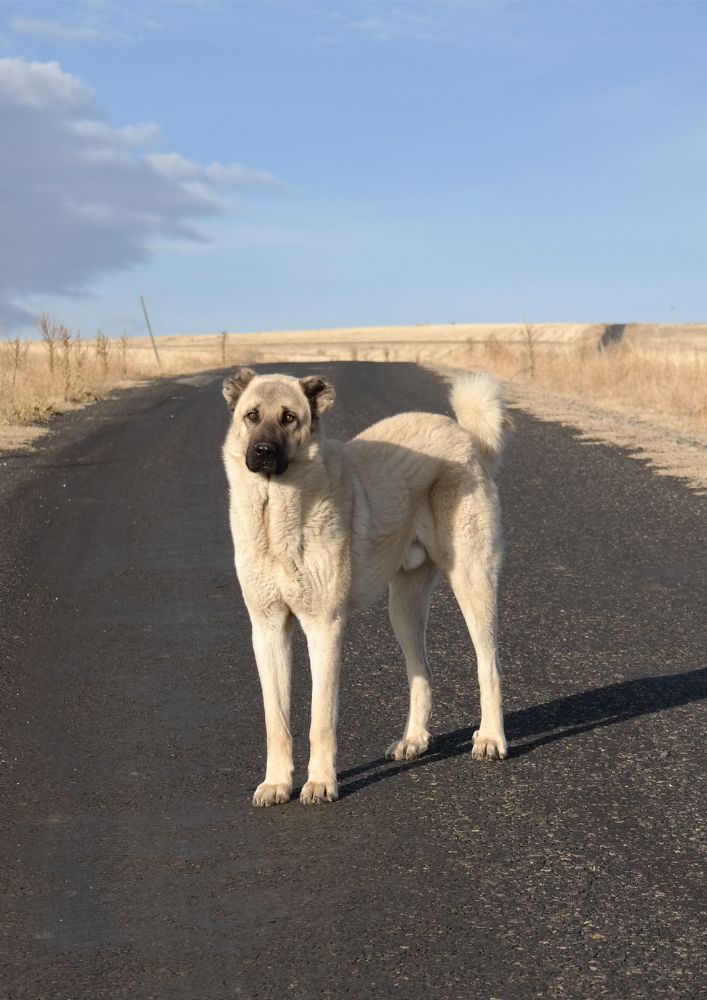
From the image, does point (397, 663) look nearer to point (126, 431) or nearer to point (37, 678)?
point (37, 678)

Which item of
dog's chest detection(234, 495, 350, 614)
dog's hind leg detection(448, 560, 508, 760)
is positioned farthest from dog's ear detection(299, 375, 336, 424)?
dog's hind leg detection(448, 560, 508, 760)

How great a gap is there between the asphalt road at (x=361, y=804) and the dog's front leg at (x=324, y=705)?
118 mm

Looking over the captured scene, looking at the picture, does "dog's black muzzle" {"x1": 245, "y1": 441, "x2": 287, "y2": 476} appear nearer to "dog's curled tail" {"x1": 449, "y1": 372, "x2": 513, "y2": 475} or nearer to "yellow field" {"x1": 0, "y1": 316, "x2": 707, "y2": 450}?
"dog's curled tail" {"x1": 449, "y1": 372, "x2": 513, "y2": 475}

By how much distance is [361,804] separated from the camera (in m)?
5.00

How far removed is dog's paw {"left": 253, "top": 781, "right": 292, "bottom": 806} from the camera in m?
5.04

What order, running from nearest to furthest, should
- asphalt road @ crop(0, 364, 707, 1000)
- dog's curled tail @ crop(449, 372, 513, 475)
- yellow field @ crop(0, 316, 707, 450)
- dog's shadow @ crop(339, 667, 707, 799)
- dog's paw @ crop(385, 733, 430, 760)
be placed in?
asphalt road @ crop(0, 364, 707, 1000) → dog's shadow @ crop(339, 667, 707, 799) → dog's paw @ crop(385, 733, 430, 760) → dog's curled tail @ crop(449, 372, 513, 475) → yellow field @ crop(0, 316, 707, 450)

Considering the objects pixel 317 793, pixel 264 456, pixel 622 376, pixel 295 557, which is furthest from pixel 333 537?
pixel 622 376

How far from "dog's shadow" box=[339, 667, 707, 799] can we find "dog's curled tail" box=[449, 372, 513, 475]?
3.89ft

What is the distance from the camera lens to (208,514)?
12.4 m

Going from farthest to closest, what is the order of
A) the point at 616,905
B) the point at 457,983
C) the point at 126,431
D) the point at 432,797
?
1. the point at 126,431
2. the point at 432,797
3. the point at 616,905
4. the point at 457,983

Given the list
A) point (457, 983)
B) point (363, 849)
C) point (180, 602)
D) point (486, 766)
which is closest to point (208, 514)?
point (180, 602)

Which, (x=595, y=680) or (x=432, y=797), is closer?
(x=432, y=797)

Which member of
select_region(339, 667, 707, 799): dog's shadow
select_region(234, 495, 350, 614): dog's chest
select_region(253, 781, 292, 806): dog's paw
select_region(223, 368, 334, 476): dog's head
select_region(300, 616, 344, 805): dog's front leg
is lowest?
select_region(339, 667, 707, 799): dog's shadow

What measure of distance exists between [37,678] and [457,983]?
13.1 ft
